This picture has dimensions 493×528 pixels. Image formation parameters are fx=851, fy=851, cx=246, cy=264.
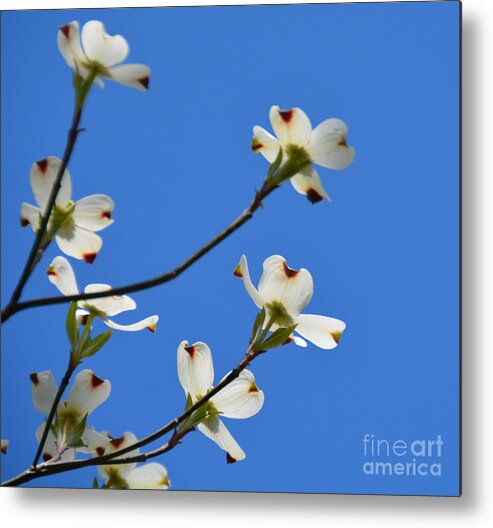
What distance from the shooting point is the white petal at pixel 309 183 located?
0.62m

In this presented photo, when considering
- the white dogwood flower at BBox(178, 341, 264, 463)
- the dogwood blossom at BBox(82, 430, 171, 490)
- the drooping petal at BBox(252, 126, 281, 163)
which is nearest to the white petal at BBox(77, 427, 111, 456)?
the dogwood blossom at BBox(82, 430, 171, 490)

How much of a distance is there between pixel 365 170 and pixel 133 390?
49 centimetres

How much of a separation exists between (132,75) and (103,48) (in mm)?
26

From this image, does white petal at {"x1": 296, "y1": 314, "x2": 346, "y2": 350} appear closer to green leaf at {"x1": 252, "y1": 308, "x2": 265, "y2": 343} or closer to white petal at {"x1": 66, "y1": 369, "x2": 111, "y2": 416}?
green leaf at {"x1": 252, "y1": 308, "x2": 265, "y2": 343}

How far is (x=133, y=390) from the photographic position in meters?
1.32

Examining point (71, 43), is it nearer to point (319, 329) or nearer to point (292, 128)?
point (292, 128)

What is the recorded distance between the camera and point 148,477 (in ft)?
3.05

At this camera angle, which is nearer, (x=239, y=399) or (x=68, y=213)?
(x=68, y=213)

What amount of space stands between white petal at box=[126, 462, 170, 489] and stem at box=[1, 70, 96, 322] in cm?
38

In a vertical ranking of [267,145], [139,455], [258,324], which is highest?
[267,145]

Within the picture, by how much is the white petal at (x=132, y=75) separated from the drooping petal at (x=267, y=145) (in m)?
0.13

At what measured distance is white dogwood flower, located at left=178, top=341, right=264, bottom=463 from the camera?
0.78m

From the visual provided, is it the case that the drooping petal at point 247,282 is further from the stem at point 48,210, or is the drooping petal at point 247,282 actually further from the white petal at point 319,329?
the stem at point 48,210

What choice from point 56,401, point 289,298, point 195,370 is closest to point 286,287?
point 289,298
